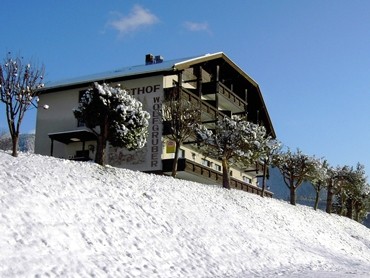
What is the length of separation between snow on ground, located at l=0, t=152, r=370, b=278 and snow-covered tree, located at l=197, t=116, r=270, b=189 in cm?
582

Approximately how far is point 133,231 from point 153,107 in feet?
79.6

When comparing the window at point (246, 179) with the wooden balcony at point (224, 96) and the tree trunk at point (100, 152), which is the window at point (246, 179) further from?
the tree trunk at point (100, 152)

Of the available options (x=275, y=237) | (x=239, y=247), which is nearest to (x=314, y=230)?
(x=275, y=237)

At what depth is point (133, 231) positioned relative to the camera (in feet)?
62.0

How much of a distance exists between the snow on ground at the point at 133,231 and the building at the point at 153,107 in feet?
35.2

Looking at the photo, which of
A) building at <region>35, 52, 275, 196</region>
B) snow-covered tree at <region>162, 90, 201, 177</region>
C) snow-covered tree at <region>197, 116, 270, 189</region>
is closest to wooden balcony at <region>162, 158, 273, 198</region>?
building at <region>35, 52, 275, 196</region>

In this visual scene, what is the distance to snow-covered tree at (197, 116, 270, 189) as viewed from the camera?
37.6 m

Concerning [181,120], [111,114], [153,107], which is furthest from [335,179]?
[111,114]

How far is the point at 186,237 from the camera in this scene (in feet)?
68.8

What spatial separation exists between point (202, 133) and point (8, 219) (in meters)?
24.8

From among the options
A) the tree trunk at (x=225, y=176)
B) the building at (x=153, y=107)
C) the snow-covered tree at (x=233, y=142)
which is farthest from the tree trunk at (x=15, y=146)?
the building at (x=153, y=107)

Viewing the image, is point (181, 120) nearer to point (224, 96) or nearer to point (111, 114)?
point (111, 114)

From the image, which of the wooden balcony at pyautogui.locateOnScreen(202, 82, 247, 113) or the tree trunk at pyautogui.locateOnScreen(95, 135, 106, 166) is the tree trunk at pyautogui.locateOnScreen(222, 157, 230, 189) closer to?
the wooden balcony at pyautogui.locateOnScreen(202, 82, 247, 113)

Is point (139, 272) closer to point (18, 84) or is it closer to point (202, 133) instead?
point (18, 84)
